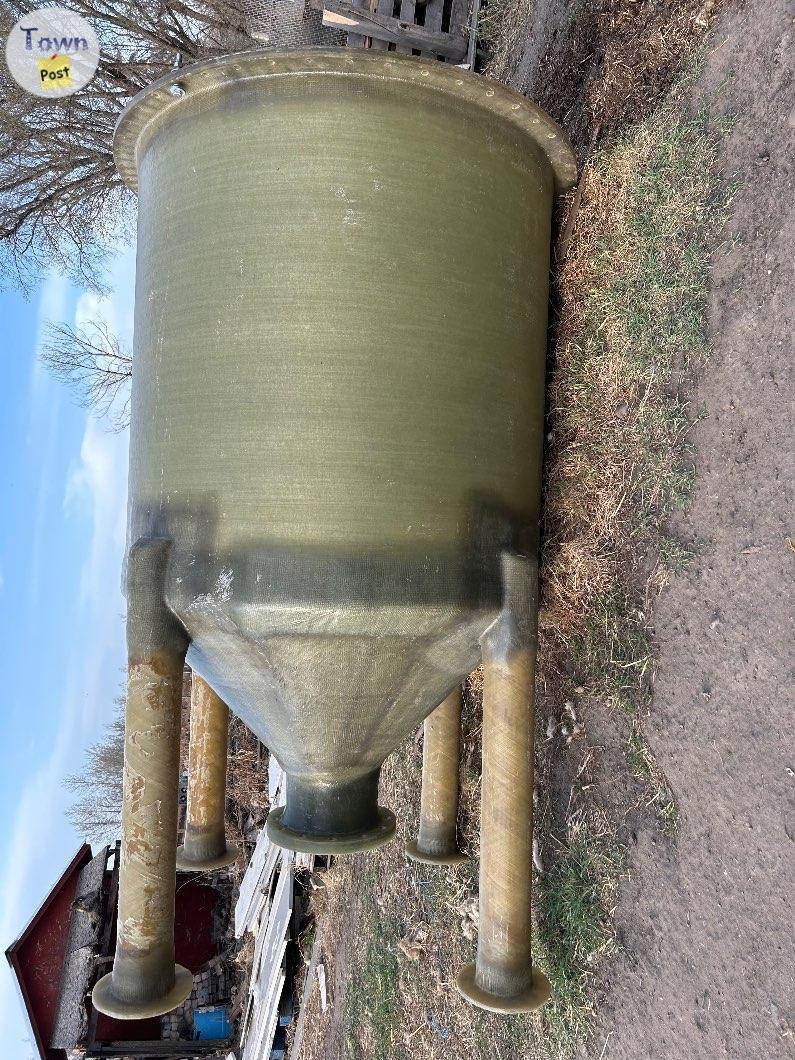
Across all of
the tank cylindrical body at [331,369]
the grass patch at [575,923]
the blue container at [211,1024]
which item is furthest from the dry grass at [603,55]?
the blue container at [211,1024]

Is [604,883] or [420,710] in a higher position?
[420,710]

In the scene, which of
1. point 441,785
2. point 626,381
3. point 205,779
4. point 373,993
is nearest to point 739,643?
point 626,381

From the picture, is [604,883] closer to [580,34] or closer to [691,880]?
[691,880]

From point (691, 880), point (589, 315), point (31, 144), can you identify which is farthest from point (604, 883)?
point (31, 144)

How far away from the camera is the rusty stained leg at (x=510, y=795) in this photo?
8.02ft

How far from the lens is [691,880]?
2.52m

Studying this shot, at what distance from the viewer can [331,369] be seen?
2.18 meters

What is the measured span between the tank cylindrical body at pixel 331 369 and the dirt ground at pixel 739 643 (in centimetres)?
61

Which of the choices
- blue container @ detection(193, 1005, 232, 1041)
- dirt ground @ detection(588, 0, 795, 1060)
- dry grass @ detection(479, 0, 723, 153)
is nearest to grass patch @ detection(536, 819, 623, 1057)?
dirt ground @ detection(588, 0, 795, 1060)

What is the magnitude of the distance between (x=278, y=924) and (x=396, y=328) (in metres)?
6.01

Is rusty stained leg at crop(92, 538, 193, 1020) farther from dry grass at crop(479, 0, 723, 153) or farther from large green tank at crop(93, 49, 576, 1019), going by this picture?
dry grass at crop(479, 0, 723, 153)

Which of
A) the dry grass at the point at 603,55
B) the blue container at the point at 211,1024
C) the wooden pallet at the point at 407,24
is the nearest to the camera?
the dry grass at the point at 603,55

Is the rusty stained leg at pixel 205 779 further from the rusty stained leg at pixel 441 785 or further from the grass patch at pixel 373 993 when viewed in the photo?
the grass patch at pixel 373 993

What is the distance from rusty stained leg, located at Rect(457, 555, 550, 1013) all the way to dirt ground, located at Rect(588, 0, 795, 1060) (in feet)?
1.57
